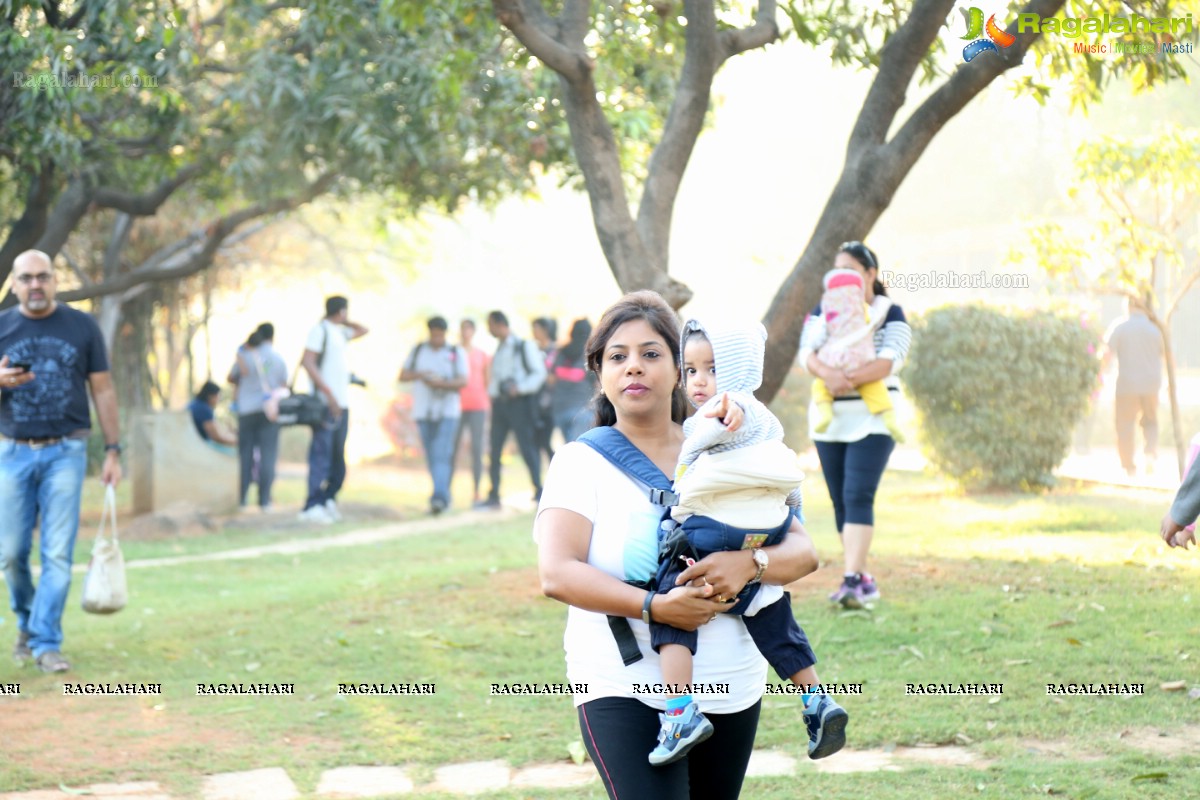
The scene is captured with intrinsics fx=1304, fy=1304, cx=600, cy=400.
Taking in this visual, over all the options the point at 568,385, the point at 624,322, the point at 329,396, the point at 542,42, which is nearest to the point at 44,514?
the point at 542,42

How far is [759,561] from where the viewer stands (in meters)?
2.85

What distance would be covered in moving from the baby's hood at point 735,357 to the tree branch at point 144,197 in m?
11.6

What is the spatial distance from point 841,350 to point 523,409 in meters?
7.42

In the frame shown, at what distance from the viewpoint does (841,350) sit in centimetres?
671

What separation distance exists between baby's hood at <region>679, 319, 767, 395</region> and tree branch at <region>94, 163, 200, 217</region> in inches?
457

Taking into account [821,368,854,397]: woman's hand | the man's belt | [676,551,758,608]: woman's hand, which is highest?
[821,368,854,397]: woman's hand

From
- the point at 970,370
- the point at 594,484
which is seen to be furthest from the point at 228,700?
the point at 970,370

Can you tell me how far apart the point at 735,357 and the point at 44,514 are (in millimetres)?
5152

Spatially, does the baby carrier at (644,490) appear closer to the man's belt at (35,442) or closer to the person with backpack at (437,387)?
the man's belt at (35,442)

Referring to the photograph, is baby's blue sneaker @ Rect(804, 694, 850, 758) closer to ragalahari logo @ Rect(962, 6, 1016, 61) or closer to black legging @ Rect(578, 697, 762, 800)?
black legging @ Rect(578, 697, 762, 800)

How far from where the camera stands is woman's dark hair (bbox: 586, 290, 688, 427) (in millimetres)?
3078

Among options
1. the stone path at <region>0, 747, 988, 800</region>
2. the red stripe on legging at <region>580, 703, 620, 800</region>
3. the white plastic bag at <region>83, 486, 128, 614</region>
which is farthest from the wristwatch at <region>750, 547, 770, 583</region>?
the white plastic bag at <region>83, 486, 128, 614</region>

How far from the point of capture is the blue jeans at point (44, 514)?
6.75 metres

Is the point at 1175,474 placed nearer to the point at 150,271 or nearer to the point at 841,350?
the point at 841,350
